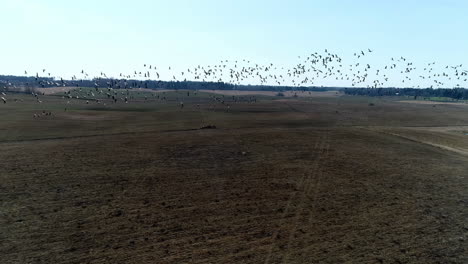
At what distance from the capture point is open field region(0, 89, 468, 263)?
22.0 m

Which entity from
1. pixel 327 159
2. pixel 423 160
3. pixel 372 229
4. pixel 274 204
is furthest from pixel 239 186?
pixel 423 160

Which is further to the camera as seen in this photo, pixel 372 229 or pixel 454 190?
pixel 454 190

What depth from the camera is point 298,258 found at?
69.3ft

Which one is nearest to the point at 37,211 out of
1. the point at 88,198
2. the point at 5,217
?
the point at 5,217

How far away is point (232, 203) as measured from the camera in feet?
98.8

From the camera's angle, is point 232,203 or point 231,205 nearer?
point 231,205

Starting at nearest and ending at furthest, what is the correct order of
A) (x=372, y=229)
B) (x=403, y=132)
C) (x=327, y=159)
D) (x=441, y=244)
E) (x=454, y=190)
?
(x=441, y=244) < (x=372, y=229) < (x=454, y=190) < (x=327, y=159) < (x=403, y=132)

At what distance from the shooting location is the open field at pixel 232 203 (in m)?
22.0

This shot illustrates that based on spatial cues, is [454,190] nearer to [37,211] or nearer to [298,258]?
[298,258]

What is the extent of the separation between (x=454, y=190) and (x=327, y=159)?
1504cm

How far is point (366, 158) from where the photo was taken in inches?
1855

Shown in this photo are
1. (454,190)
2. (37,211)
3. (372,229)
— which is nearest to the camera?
(372,229)

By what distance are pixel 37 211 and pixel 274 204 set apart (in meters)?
18.4

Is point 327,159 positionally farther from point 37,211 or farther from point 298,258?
point 37,211
